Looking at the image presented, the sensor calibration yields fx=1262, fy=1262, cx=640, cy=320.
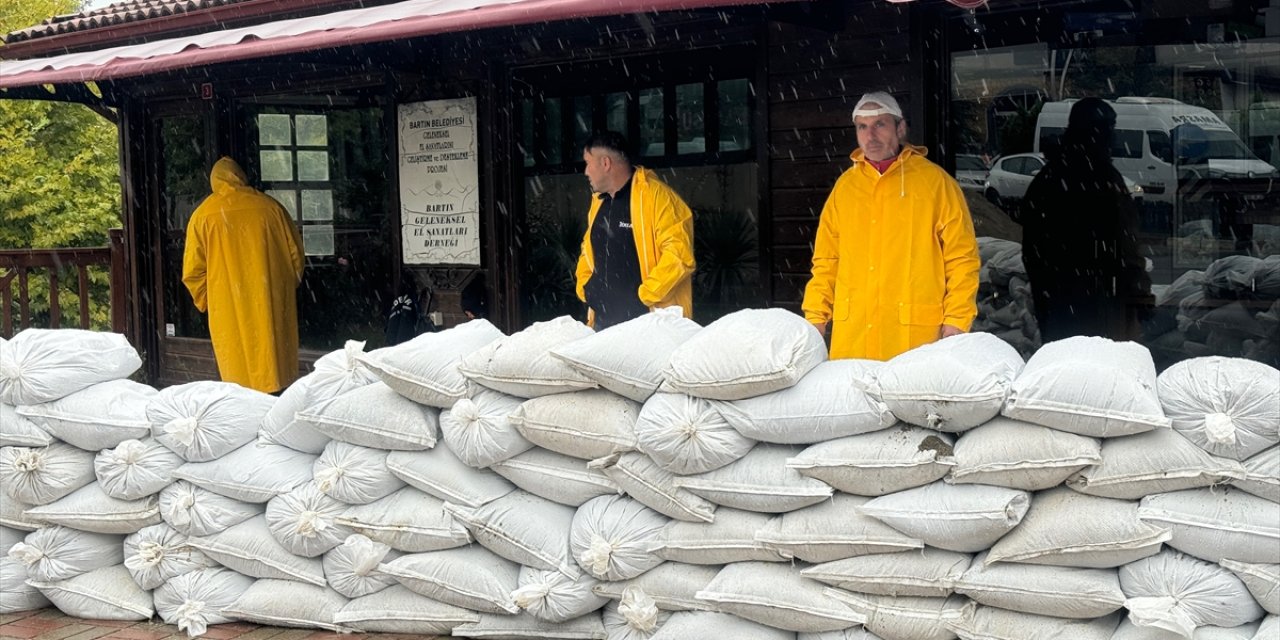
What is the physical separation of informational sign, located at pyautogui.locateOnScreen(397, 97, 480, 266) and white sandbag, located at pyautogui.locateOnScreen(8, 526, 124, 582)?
12.4 feet

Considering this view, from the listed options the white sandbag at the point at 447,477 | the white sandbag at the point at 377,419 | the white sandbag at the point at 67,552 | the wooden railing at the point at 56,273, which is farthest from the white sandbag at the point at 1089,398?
the wooden railing at the point at 56,273

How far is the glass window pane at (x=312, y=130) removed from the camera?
920cm

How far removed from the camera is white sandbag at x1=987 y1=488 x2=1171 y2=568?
3203 mm

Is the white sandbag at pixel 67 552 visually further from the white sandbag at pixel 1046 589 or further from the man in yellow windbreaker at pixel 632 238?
the white sandbag at pixel 1046 589

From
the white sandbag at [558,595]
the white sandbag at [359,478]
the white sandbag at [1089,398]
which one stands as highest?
the white sandbag at [1089,398]

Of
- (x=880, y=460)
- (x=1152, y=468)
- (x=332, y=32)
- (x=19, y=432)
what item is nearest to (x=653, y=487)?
(x=880, y=460)

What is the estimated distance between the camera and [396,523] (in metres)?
4.11

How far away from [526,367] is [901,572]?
1304 millimetres

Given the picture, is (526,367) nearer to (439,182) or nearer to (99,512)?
(99,512)

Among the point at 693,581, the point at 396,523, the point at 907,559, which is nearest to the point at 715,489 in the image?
the point at 693,581

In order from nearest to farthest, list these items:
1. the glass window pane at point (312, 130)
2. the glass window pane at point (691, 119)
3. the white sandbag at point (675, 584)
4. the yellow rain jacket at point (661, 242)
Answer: the white sandbag at point (675, 584) < the yellow rain jacket at point (661, 242) < the glass window pane at point (691, 119) < the glass window pane at point (312, 130)

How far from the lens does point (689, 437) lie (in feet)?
12.0

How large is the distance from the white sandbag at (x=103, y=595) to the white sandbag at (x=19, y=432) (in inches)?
20.3

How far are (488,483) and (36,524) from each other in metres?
1.88
